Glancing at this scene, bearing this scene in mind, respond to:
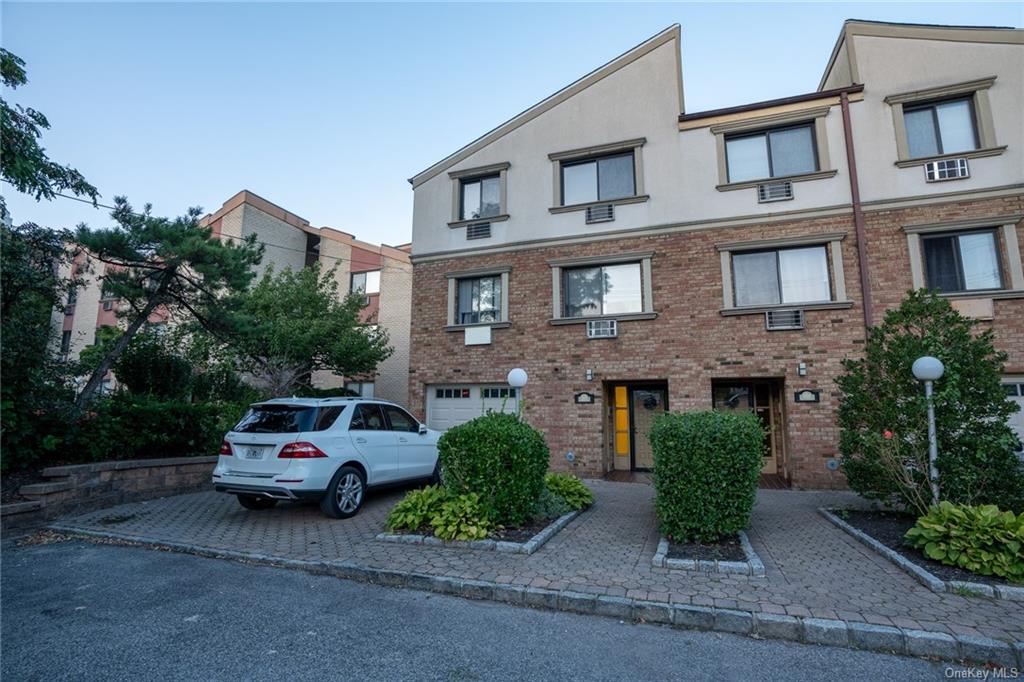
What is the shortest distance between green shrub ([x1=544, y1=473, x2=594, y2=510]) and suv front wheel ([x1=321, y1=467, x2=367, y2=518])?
8.81 feet

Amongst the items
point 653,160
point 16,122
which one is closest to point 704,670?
point 16,122

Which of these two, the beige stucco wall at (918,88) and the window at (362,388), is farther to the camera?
the window at (362,388)

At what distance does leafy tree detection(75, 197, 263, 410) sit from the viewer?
752cm

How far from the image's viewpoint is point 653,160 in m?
11.2

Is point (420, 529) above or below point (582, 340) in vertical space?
below

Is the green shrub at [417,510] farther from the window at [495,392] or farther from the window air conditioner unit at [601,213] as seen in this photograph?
the window air conditioner unit at [601,213]

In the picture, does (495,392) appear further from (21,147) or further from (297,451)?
(21,147)

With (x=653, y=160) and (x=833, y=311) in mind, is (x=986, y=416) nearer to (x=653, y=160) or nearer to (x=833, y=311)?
(x=833, y=311)

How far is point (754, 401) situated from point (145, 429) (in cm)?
1176

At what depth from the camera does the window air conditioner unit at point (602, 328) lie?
10.7 metres

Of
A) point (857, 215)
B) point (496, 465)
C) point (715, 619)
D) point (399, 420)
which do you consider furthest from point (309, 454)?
point (857, 215)

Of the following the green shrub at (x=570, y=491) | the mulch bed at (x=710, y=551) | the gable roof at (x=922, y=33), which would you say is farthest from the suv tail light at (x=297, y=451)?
the gable roof at (x=922, y=33)

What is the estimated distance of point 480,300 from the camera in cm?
1224

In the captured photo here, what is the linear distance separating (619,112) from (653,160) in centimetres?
156
